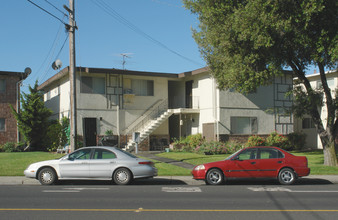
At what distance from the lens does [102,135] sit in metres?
25.5

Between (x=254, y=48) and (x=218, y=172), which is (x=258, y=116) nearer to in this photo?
(x=254, y=48)

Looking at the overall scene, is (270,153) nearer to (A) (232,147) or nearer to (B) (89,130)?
(A) (232,147)

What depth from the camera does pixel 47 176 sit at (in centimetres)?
1293

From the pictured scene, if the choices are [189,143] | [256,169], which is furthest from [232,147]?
[256,169]

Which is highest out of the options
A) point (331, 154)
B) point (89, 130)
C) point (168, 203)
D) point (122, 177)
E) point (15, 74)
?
point (15, 74)

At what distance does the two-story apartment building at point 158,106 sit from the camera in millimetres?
25469

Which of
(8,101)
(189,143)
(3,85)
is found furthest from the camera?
(3,85)

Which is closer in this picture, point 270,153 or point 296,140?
point 270,153

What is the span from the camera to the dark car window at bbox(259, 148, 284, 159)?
1317 centimetres

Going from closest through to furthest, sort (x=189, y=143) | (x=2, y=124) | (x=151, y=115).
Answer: (x=189, y=143)
(x=151, y=115)
(x=2, y=124)

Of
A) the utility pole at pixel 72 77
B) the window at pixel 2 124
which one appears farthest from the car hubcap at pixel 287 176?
the window at pixel 2 124

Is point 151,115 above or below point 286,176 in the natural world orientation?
above

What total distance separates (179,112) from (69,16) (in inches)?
484

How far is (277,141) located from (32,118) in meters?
17.6
